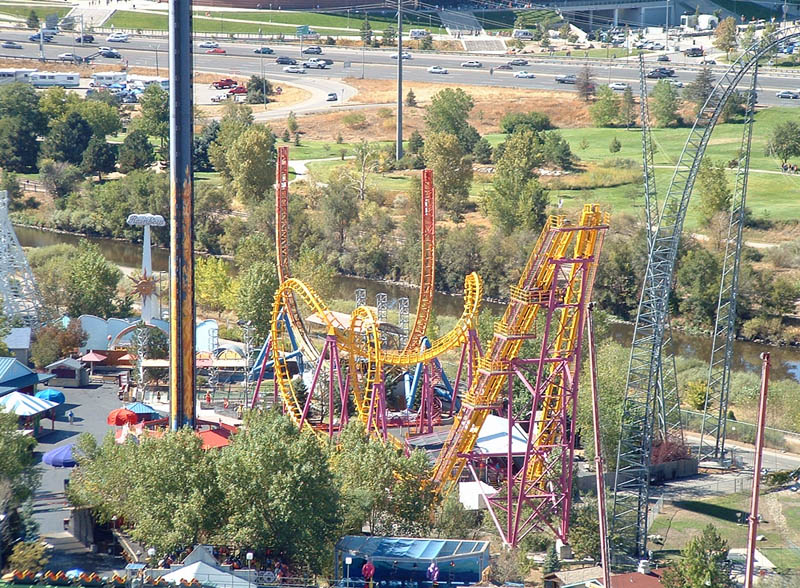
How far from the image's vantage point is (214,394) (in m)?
49.2

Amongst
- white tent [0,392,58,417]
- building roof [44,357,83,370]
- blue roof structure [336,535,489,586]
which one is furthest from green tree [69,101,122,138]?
blue roof structure [336,535,489,586]

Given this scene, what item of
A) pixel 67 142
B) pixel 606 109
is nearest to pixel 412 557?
pixel 67 142

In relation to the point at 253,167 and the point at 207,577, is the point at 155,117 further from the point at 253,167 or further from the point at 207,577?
the point at 207,577

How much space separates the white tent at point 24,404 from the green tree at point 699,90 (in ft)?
202

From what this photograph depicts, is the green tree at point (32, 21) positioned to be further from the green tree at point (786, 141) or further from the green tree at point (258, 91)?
the green tree at point (786, 141)

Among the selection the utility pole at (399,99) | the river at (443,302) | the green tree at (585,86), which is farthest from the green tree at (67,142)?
the green tree at (585,86)

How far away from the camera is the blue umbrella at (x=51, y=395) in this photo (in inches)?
1807

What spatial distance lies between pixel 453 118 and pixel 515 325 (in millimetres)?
58287

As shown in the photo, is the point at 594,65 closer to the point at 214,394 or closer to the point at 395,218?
the point at 395,218

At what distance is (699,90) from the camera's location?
96.3 metres

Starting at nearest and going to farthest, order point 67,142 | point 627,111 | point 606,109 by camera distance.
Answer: point 67,142 < point 606,109 < point 627,111

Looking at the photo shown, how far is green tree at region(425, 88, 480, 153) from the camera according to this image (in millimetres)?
91688

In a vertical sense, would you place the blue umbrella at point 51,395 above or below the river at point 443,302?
above

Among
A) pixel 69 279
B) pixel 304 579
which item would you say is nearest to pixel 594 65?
pixel 69 279
